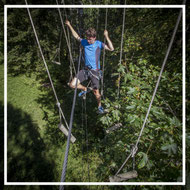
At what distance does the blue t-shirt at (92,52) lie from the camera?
234 centimetres

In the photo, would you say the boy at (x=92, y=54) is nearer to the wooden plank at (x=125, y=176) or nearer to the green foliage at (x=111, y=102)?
the green foliage at (x=111, y=102)

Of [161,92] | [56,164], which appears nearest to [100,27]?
[161,92]

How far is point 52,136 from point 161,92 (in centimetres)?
267

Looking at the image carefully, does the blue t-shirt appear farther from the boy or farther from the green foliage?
the green foliage

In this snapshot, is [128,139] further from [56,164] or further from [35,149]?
[35,149]

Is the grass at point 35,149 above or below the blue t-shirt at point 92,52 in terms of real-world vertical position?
below

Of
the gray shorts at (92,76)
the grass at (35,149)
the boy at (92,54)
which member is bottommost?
the grass at (35,149)

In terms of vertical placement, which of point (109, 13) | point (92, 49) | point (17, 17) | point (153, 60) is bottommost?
point (153, 60)

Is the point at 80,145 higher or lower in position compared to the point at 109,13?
lower

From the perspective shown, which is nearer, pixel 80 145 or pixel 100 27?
pixel 80 145

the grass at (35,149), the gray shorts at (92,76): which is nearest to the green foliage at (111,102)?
the grass at (35,149)

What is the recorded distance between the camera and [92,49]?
2363 millimetres

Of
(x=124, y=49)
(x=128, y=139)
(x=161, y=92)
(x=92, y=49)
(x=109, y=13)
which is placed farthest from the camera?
(x=109, y=13)

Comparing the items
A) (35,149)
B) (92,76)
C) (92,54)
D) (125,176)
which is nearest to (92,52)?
(92,54)
